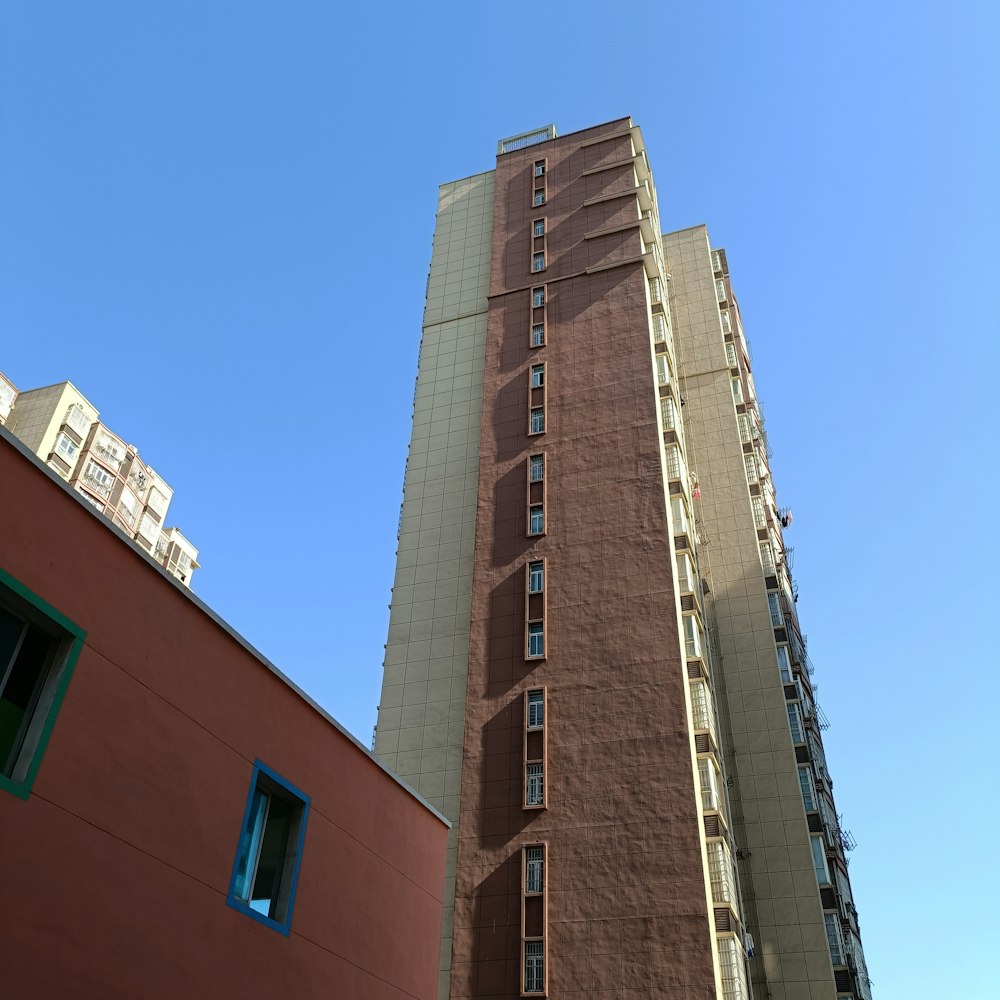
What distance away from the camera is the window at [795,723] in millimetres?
38406

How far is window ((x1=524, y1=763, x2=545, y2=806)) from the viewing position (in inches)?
1203

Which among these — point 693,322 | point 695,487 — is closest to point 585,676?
point 695,487

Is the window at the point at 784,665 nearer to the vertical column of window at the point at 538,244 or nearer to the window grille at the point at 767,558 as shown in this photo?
the window grille at the point at 767,558

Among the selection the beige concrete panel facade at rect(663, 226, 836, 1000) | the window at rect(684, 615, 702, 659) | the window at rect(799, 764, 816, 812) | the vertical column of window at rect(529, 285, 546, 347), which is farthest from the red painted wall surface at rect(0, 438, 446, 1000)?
the vertical column of window at rect(529, 285, 546, 347)

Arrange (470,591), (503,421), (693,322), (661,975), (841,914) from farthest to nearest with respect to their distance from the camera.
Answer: (693,322)
(503,421)
(470,591)
(841,914)
(661,975)

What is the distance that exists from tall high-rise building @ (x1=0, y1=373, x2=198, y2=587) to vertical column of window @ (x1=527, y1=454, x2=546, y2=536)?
25527 mm

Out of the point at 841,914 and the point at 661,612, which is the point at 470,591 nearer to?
the point at 661,612

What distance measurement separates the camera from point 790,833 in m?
36.1

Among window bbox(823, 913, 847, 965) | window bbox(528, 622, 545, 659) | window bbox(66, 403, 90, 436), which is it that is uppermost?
window bbox(66, 403, 90, 436)

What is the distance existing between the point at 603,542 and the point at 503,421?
8.30 metres

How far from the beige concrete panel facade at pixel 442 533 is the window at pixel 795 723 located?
14459 mm

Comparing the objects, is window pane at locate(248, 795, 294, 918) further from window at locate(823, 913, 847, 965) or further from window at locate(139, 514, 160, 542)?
window at locate(139, 514, 160, 542)

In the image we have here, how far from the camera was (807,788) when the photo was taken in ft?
122

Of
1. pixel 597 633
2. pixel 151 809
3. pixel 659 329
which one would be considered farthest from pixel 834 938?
pixel 151 809
